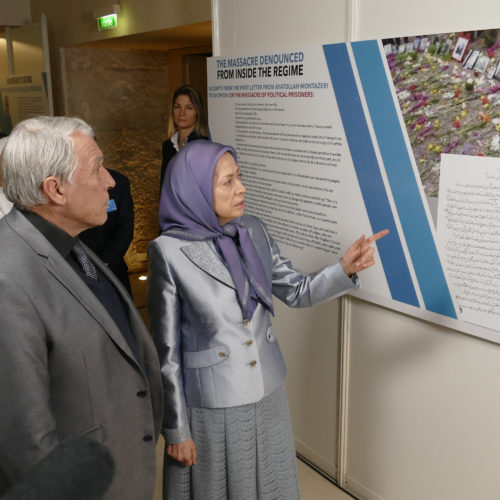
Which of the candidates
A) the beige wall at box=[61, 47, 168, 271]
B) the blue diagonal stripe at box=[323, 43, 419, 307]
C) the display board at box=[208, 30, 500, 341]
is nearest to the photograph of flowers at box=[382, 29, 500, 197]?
the display board at box=[208, 30, 500, 341]

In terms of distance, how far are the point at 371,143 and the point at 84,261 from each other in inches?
57.2

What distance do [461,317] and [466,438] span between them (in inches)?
21.6

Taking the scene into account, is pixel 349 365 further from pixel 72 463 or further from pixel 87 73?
pixel 87 73

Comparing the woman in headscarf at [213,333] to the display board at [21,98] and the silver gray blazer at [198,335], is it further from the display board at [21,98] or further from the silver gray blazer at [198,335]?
the display board at [21,98]

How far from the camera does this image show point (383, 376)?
280cm

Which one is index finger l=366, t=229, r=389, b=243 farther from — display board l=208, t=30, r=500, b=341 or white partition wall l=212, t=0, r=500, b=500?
white partition wall l=212, t=0, r=500, b=500

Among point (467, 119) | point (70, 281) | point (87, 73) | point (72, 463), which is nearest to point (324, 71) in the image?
point (467, 119)

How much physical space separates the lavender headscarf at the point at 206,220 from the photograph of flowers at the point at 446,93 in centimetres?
81

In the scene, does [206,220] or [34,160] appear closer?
[34,160]

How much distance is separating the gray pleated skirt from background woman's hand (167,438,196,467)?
0.06 meters

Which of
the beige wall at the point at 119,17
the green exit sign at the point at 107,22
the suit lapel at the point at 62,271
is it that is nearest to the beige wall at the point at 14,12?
the beige wall at the point at 119,17

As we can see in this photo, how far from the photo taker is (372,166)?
2574 mm

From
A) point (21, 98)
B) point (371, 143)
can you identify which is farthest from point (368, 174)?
point (21, 98)

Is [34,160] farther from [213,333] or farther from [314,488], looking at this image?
[314,488]
